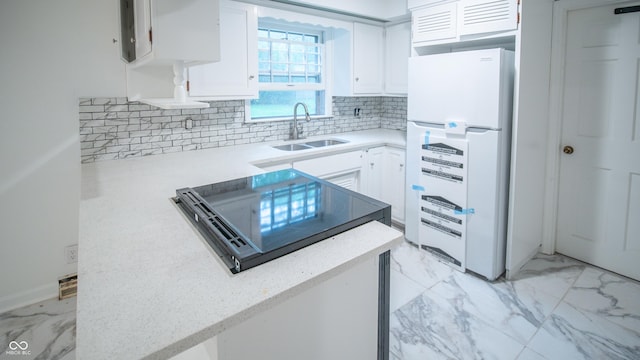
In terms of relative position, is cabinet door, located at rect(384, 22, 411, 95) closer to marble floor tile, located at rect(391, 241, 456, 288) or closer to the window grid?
the window grid

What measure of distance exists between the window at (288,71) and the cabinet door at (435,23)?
105cm

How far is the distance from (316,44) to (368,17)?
1.83ft

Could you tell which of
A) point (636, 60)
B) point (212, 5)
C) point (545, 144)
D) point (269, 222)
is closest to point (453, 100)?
point (545, 144)

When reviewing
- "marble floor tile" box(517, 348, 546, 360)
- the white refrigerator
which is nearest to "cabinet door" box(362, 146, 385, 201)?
the white refrigerator

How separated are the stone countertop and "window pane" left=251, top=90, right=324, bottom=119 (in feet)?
5.73

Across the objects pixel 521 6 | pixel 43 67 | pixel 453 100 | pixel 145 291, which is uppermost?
pixel 521 6

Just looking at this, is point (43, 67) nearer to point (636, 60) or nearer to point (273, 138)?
point (273, 138)

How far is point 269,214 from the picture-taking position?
1288mm

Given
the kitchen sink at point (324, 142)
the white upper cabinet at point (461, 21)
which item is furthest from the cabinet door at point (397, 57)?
the kitchen sink at point (324, 142)

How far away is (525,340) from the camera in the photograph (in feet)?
6.51

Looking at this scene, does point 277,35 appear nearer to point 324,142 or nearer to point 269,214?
point 324,142

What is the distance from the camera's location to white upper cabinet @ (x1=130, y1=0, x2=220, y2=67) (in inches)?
59.3

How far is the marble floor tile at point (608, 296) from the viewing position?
2.17 m

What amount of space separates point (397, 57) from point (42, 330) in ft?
11.7
